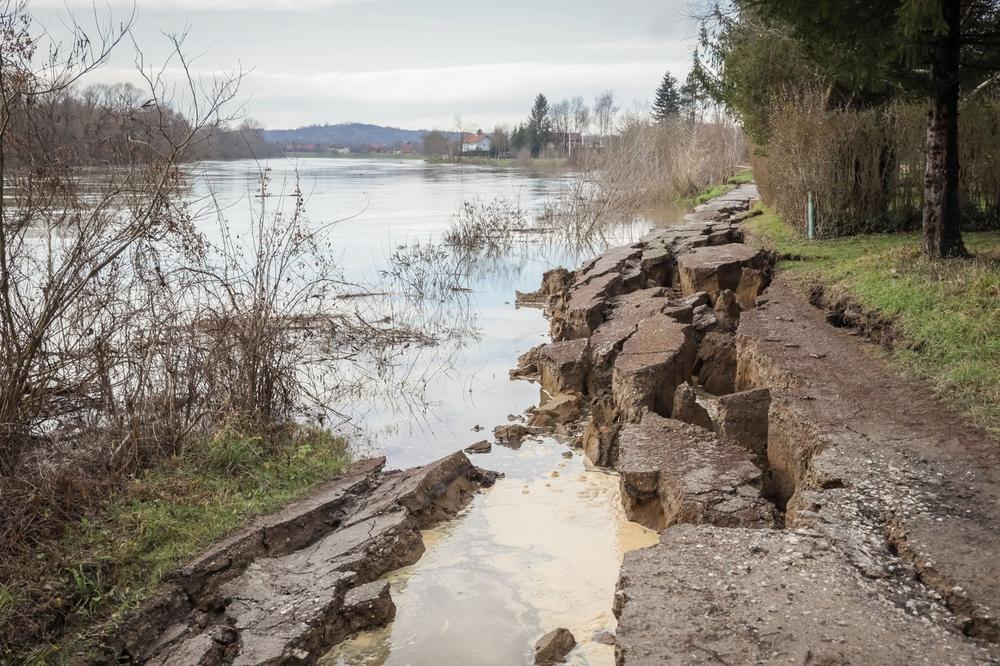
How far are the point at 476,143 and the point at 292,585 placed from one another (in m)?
113

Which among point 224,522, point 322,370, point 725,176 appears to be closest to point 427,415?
point 322,370

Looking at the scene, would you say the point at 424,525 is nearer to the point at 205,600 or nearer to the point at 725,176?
the point at 205,600

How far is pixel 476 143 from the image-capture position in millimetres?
114750

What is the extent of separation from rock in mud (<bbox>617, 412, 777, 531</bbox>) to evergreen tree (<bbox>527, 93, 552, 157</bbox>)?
81469 mm

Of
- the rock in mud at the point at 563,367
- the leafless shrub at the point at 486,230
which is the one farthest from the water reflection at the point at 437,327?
the leafless shrub at the point at 486,230

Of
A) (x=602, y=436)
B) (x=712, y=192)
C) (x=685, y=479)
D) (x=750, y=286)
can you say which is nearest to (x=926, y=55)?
(x=750, y=286)

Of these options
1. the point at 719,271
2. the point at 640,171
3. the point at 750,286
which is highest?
the point at 640,171

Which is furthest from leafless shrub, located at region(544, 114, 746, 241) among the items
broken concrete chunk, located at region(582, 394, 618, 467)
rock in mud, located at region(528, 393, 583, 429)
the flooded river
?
broken concrete chunk, located at region(582, 394, 618, 467)

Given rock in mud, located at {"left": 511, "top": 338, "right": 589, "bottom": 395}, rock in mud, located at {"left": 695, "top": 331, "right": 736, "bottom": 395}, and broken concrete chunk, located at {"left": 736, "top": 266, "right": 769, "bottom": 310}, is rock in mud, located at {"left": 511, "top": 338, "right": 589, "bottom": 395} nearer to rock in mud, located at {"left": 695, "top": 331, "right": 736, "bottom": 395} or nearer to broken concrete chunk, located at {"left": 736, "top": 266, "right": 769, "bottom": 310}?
rock in mud, located at {"left": 695, "top": 331, "right": 736, "bottom": 395}

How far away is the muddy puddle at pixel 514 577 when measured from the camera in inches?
180

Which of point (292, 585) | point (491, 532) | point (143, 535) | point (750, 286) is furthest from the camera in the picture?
point (750, 286)

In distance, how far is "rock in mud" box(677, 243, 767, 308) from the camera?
1162 centimetres

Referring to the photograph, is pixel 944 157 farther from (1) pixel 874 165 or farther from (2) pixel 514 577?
(2) pixel 514 577

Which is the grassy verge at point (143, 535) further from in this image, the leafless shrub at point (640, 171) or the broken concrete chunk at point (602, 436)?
the leafless shrub at point (640, 171)
